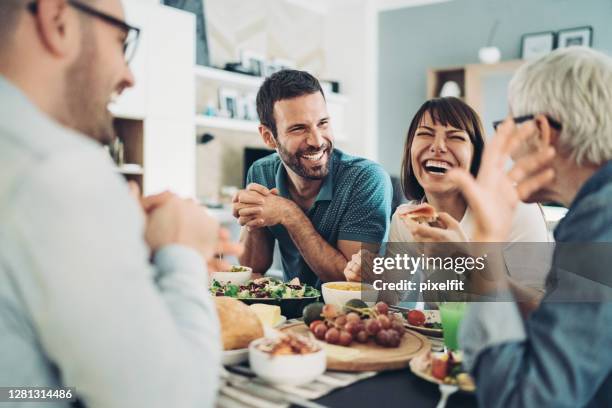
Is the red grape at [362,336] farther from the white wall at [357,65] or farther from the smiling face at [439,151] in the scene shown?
the white wall at [357,65]

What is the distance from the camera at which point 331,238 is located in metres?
2.33

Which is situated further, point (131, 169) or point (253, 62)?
point (253, 62)

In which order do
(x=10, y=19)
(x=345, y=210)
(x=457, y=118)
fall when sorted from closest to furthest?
1. (x=10, y=19)
2. (x=457, y=118)
3. (x=345, y=210)

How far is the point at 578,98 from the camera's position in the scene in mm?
1036

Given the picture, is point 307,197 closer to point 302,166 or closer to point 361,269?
point 302,166

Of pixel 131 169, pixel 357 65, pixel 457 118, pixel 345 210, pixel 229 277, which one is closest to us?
pixel 229 277

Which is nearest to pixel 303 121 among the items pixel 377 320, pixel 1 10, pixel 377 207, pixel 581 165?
pixel 377 207

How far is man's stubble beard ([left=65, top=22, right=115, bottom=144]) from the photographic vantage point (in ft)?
2.76

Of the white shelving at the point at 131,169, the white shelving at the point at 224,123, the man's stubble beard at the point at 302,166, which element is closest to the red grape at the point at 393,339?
the man's stubble beard at the point at 302,166

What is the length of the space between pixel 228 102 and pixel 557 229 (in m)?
4.32

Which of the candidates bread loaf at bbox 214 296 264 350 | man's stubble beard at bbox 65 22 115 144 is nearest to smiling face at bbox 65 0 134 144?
man's stubble beard at bbox 65 22 115 144

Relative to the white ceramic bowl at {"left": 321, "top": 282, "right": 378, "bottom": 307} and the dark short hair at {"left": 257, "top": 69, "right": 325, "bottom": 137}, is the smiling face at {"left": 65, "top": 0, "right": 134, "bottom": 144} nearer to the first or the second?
the white ceramic bowl at {"left": 321, "top": 282, "right": 378, "bottom": 307}

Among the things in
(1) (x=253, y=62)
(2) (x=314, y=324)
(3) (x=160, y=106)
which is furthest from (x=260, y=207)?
(1) (x=253, y=62)

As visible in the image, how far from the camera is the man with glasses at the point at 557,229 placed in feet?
2.92
